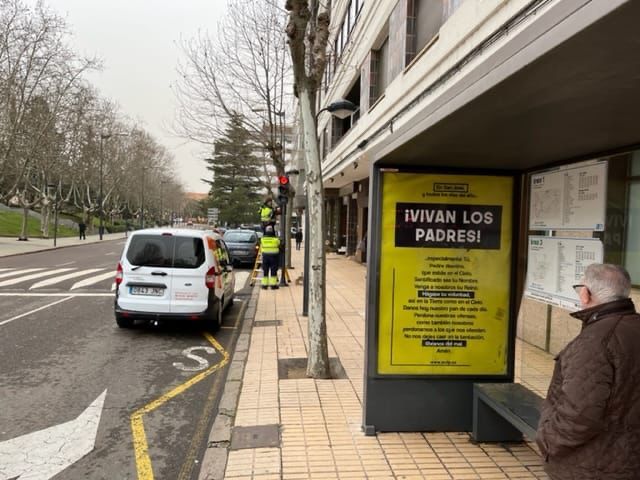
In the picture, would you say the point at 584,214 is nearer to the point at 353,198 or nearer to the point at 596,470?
the point at 596,470

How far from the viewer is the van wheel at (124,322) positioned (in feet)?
28.4

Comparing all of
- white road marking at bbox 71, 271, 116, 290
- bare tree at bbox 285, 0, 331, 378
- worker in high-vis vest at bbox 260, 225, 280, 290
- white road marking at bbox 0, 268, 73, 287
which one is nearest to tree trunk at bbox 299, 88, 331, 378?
bare tree at bbox 285, 0, 331, 378

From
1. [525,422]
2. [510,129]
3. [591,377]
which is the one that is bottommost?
[525,422]

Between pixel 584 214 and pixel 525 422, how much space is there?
1.48m

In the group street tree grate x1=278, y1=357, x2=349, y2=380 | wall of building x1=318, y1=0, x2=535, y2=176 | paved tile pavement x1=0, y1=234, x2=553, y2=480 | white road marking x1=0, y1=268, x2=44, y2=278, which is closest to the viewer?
paved tile pavement x1=0, y1=234, x2=553, y2=480

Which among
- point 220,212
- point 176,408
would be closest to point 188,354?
point 176,408

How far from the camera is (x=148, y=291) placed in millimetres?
8344

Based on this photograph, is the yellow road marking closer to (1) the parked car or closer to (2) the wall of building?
(2) the wall of building

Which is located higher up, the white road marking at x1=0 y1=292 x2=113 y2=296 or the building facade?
the building facade

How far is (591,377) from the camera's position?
205cm

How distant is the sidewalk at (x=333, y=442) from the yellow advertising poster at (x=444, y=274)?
1.97ft

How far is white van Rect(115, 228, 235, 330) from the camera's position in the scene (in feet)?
27.3

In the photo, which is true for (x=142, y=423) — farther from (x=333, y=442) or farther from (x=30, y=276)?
(x=30, y=276)

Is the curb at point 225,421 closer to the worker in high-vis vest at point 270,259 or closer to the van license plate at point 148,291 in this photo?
the van license plate at point 148,291
